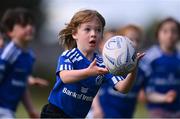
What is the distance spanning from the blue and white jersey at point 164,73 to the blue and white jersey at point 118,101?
50cm

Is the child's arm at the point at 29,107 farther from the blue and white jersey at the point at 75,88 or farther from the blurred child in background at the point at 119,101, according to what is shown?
the blue and white jersey at the point at 75,88

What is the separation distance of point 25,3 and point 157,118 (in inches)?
955

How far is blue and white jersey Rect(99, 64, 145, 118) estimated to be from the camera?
40.4ft

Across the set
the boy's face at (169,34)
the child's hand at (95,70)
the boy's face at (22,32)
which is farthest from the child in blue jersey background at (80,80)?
the boy's face at (169,34)

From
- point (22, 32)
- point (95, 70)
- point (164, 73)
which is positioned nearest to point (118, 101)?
point (164, 73)

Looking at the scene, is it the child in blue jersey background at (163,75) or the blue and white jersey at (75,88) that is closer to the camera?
the blue and white jersey at (75,88)

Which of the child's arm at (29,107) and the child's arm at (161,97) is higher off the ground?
the child's arm at (29,107)

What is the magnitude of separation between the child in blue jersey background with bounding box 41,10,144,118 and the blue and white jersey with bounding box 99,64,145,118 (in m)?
4.04

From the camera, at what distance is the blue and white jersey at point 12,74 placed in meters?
11.0

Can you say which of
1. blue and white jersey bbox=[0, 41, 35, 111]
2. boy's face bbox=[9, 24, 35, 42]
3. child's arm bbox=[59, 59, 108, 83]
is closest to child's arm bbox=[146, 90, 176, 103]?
blue and white jersey bbox=[0, 41, 35, 111]

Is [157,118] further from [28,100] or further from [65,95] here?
[65,95]

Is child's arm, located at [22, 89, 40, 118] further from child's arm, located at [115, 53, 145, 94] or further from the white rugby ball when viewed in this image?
the white rugby ball

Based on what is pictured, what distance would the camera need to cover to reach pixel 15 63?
36.3 ft

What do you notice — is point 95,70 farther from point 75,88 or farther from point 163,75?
point 163,75
